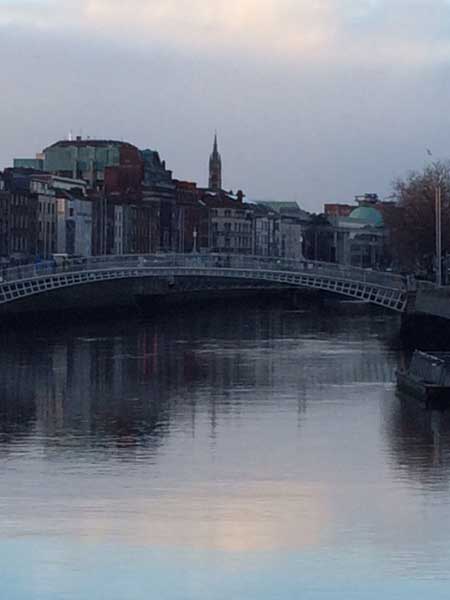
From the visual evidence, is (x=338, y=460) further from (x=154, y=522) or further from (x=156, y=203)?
(x=156, y=203)

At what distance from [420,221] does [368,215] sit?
370ft

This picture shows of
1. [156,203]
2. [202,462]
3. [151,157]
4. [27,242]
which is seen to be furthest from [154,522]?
[151,157]

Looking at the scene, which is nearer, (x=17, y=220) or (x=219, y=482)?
(x=219, y=482)

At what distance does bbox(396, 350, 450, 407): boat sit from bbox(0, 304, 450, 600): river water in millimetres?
374

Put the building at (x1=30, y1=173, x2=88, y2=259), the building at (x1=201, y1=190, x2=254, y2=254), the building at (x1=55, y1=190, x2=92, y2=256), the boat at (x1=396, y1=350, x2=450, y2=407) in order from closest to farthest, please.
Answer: the boat at (x1=396, y1=350, x2=450, y2=407) < the building at (x1=30, y1=173, x2=88, y2=259) < the building at (x1=55, y1=190, x2=92, y2=256) < the building at (x1=201, y1=190, x2=254, y2=254)

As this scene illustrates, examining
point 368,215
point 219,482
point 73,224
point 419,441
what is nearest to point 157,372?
point 419,441

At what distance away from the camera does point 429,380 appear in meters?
29.7

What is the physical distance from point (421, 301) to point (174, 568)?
108ft

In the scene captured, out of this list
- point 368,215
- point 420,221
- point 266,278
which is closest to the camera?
point 266,278

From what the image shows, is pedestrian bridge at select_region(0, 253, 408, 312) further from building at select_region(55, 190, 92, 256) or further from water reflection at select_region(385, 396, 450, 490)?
building at select_region(55, 190, 92, 256)

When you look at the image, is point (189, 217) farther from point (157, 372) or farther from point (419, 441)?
point (419, 441)

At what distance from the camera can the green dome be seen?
591ft

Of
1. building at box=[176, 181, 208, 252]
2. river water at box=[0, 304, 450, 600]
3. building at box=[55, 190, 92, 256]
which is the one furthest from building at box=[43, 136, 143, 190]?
river water at box=[0, 304, 450, 600]

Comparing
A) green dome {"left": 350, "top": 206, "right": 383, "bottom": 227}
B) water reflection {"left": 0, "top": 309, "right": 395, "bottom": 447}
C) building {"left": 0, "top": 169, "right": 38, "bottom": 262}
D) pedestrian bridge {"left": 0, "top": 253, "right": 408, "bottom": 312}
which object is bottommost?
water reflection {"left": 0, "top": 309, "right": 395, "bottom": 447}
